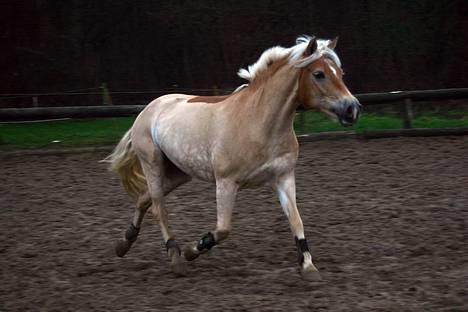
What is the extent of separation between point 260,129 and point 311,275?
3.43 feet

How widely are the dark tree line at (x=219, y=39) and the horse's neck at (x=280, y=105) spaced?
8.90 meters

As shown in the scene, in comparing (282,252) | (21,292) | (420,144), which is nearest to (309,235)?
(282,252)

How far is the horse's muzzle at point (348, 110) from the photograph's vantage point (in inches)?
183

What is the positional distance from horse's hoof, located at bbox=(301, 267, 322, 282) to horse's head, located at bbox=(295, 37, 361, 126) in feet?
3.23

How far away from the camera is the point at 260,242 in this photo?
5973mm

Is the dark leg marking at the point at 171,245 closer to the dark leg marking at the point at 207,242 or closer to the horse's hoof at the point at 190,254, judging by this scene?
the horse's hoof at the point at 190,254

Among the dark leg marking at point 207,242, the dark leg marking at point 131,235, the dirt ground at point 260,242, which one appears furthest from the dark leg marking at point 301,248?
the dark leg marking at point 131,235

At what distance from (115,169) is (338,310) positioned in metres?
2.86

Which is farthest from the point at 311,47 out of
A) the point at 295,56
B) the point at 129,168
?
the point at 129,168

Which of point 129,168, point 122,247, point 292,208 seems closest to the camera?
point 292,208

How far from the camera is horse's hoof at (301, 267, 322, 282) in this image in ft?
15.6

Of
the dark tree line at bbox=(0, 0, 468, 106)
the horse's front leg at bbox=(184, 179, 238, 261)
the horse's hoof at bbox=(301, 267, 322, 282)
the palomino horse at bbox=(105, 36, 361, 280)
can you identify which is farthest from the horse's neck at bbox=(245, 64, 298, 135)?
the dark tree line at bbox=(0, 0, 468, 106)

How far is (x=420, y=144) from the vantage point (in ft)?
33.1

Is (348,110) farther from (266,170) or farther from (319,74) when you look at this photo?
(266,170)
